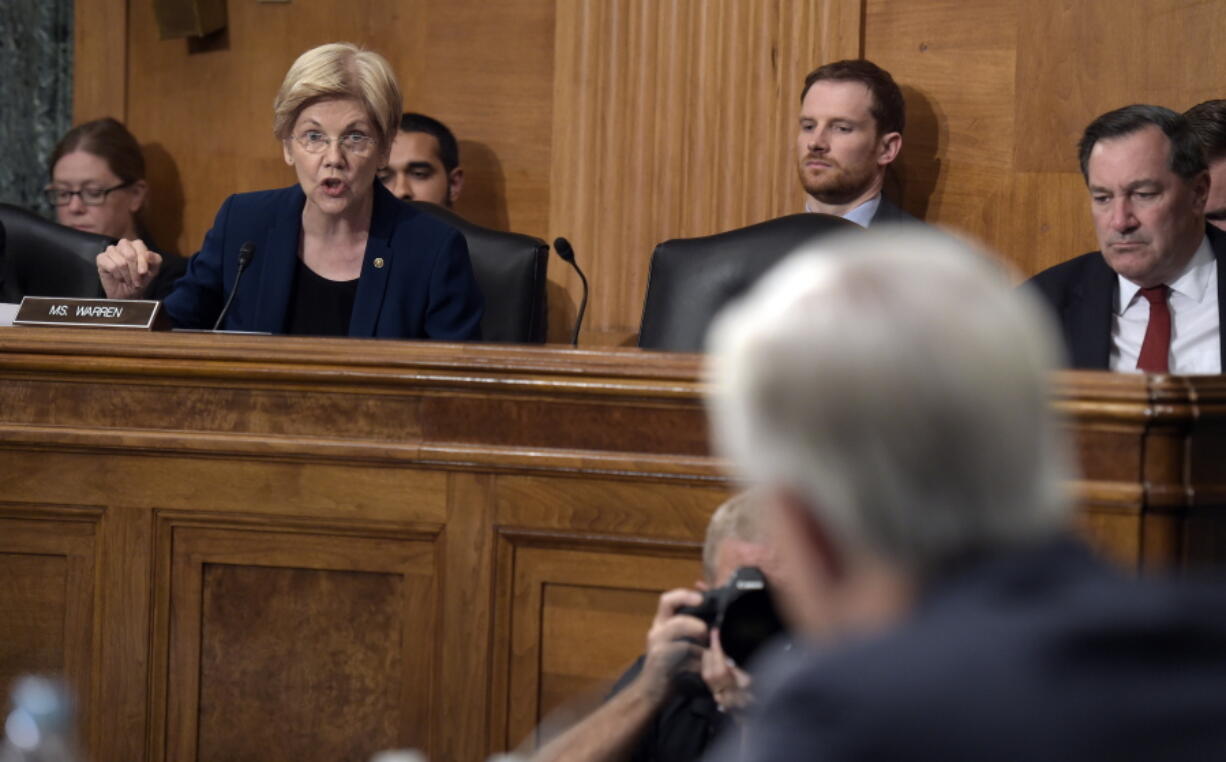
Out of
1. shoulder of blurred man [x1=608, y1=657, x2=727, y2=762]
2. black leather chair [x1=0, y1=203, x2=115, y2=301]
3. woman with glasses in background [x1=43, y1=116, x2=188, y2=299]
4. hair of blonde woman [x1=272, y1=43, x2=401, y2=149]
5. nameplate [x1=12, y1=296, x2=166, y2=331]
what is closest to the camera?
shoulder of blurred man [x1=608, y1=657, x2=727, y2=762]

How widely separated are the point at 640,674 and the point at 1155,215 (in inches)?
73.6

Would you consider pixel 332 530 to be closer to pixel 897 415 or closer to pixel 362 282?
pixel 362 282

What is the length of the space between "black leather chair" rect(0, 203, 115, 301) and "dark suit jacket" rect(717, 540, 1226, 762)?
3.20 metres

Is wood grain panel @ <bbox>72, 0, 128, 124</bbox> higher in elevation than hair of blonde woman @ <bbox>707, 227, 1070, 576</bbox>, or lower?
higher

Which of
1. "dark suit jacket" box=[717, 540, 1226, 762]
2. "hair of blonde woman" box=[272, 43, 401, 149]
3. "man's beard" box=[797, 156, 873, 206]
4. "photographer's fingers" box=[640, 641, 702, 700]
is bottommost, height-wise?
"photographer's fingers" box=[640, 641, 702, 700]

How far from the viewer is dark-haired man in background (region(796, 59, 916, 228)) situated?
3.87 meters

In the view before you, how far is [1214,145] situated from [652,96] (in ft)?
4.73

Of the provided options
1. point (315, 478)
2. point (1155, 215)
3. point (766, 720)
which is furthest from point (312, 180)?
point (766, 720)

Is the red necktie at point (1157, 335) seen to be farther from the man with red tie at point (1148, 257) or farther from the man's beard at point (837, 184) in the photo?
the man's beard at point (837, 184)

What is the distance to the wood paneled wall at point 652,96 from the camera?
159 inches

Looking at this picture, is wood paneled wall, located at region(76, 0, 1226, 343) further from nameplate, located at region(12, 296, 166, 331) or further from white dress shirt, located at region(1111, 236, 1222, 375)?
nameplate, located at region(12, 296, 166, 331)

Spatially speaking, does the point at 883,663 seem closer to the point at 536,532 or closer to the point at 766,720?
the point at 766,720

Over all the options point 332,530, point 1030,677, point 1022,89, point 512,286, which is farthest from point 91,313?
point 1022,89

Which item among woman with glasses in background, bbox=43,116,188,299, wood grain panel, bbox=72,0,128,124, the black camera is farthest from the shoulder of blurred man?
wood grain panel, bbox=72,0,128,124
